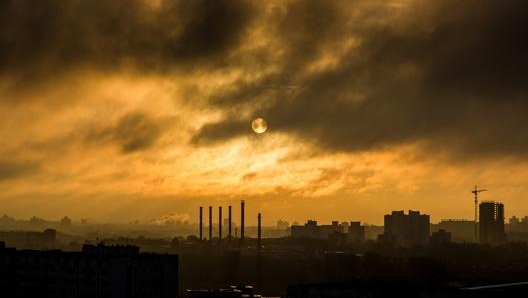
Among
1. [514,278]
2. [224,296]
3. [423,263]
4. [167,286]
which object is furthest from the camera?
[423,263]

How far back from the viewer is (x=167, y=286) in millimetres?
115438

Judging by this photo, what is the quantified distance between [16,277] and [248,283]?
297 ft

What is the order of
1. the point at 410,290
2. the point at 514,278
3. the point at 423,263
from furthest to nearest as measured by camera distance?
the point at 423,263 → the point at 514,278 → the point at 410,290

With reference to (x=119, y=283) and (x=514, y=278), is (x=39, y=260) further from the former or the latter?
(x=514, y=278)

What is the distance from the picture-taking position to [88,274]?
110125mm

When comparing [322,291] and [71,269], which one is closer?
[322,291]

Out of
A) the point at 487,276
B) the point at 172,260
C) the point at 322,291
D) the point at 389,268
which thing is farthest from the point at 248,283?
the point at 322,291

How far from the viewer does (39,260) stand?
114 m

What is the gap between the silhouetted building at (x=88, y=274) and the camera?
10869cm

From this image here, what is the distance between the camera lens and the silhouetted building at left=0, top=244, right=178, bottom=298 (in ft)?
357

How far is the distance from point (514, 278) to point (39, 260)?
331 ft

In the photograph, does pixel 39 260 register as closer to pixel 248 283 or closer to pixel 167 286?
pixel 167 286

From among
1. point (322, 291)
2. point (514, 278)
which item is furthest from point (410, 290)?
point (514, 278)

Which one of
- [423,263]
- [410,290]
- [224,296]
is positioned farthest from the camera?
[423,263]
